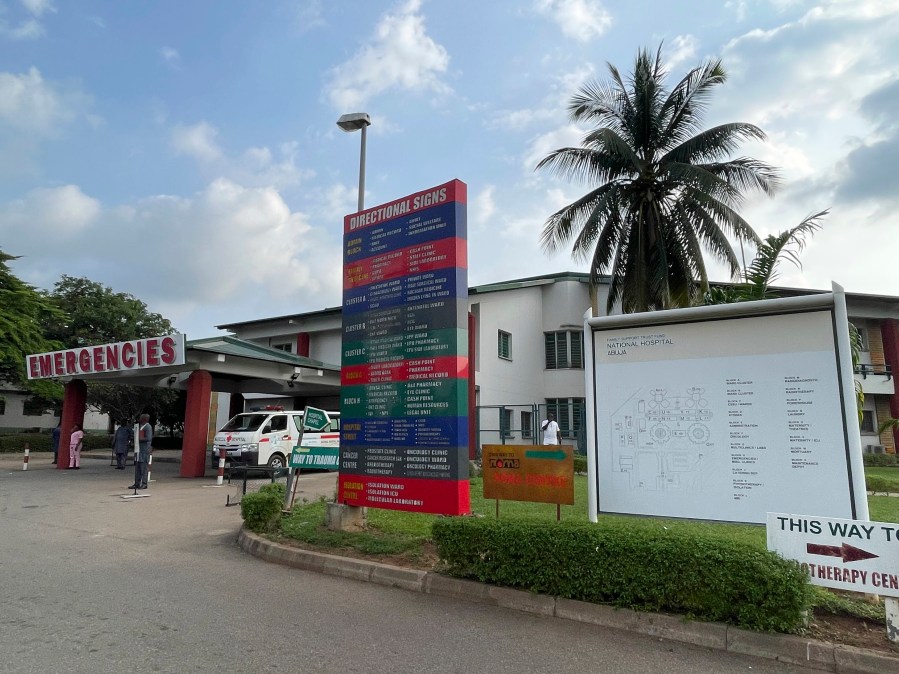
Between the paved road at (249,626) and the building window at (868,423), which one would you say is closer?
the paved road at (249,626)

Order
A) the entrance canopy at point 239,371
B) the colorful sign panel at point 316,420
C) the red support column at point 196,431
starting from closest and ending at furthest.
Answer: the colorful sign panel at point 316,420, the entrance canopy at point 239,371, the red support column at point 196,431

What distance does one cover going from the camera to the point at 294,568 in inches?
306

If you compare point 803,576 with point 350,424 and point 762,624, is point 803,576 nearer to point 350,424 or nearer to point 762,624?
point 762,624

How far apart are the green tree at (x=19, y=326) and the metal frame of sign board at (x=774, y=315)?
1087 inches

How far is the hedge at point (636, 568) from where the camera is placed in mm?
5000

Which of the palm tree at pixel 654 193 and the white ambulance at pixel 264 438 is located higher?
the palm tree at pixel 654 193

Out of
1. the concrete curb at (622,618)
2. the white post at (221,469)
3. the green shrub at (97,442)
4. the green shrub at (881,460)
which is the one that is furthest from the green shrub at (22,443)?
the green shrub at (881,460)

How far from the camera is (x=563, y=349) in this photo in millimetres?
28234

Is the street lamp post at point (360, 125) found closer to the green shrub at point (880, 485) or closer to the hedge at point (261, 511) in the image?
the hedge at point (261, 511)

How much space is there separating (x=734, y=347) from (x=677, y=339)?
0.60 metres

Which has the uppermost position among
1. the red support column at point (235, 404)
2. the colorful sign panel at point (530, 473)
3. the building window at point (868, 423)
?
the red support column at point (235, 404)

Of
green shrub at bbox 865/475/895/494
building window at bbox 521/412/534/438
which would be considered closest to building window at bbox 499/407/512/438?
building window at bbox 521/412/534/438

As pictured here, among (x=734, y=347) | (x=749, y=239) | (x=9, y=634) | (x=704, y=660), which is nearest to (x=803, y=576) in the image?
(x=704, y=660)

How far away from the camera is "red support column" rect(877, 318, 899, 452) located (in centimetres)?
2786
